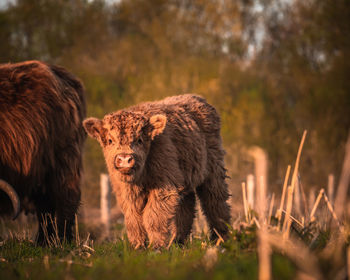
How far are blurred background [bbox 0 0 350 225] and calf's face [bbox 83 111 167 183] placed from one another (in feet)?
39.0

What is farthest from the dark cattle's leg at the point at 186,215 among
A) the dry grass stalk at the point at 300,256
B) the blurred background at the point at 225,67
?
the blurred background at the point at 225,67

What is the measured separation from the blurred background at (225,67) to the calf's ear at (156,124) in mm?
12069

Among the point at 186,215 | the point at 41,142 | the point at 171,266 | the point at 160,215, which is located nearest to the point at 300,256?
the point at 171,266

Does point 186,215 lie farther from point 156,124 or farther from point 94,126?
point 94,126

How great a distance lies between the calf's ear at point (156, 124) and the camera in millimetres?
5160

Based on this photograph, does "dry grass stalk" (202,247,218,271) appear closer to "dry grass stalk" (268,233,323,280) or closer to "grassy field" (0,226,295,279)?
"grassy field" (0,226,295,279)

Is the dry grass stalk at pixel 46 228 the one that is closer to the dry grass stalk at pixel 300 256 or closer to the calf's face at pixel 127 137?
the calf's face at pixel 127 137

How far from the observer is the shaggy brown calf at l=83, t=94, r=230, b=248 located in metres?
4.99

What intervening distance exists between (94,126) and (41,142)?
86 centimetres

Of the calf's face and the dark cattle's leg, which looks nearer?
the calf's face

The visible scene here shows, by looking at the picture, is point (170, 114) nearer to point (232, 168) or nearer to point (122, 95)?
point (232, 168)

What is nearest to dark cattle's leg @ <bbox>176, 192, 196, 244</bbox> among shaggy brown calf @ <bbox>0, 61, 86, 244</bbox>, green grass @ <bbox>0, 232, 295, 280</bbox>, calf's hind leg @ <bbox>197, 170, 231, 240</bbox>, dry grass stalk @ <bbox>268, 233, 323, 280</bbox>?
calf's hind leg @ <bbox>197, 170, 231, 240</bbox>

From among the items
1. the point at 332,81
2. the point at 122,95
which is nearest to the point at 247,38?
the point at 332,81

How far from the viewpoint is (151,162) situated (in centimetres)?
523
